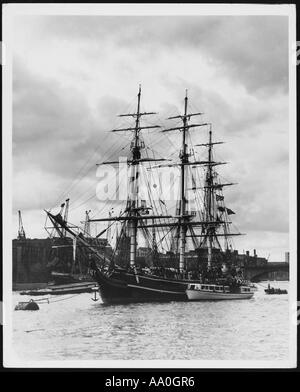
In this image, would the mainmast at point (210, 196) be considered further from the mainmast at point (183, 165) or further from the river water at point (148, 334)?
the river water at point (148, 334)

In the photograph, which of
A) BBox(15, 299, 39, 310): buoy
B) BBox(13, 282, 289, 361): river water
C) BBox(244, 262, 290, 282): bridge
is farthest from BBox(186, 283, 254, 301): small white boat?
BBox(15, 299, 39, 310): buoy

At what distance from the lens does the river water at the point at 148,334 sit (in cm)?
701

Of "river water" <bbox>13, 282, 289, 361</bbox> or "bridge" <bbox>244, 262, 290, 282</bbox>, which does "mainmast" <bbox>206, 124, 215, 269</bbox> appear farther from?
"river water" <bbox>13, 282, 289, 361</bbox>

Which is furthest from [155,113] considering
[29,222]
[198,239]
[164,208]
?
[198,239]

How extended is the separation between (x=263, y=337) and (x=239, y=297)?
2.99 metres

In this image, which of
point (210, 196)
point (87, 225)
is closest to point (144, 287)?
point (210, 196)

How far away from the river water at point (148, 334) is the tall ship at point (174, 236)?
105cm

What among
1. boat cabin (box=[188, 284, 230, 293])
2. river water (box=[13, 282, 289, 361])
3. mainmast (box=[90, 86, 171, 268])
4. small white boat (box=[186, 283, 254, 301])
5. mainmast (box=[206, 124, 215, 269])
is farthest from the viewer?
boat cabin (box=[188, 284, 230, 293])

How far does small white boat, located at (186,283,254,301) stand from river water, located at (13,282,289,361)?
69.3 inches

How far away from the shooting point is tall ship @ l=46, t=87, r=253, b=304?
28.1 ft

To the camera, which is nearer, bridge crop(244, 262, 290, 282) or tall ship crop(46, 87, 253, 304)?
bridge crop(244, 262, 290, 282)

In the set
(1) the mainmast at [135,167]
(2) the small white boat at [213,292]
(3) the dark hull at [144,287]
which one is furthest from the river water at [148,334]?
(3) the dark hull at [144,287]

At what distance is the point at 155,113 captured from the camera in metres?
8.16
